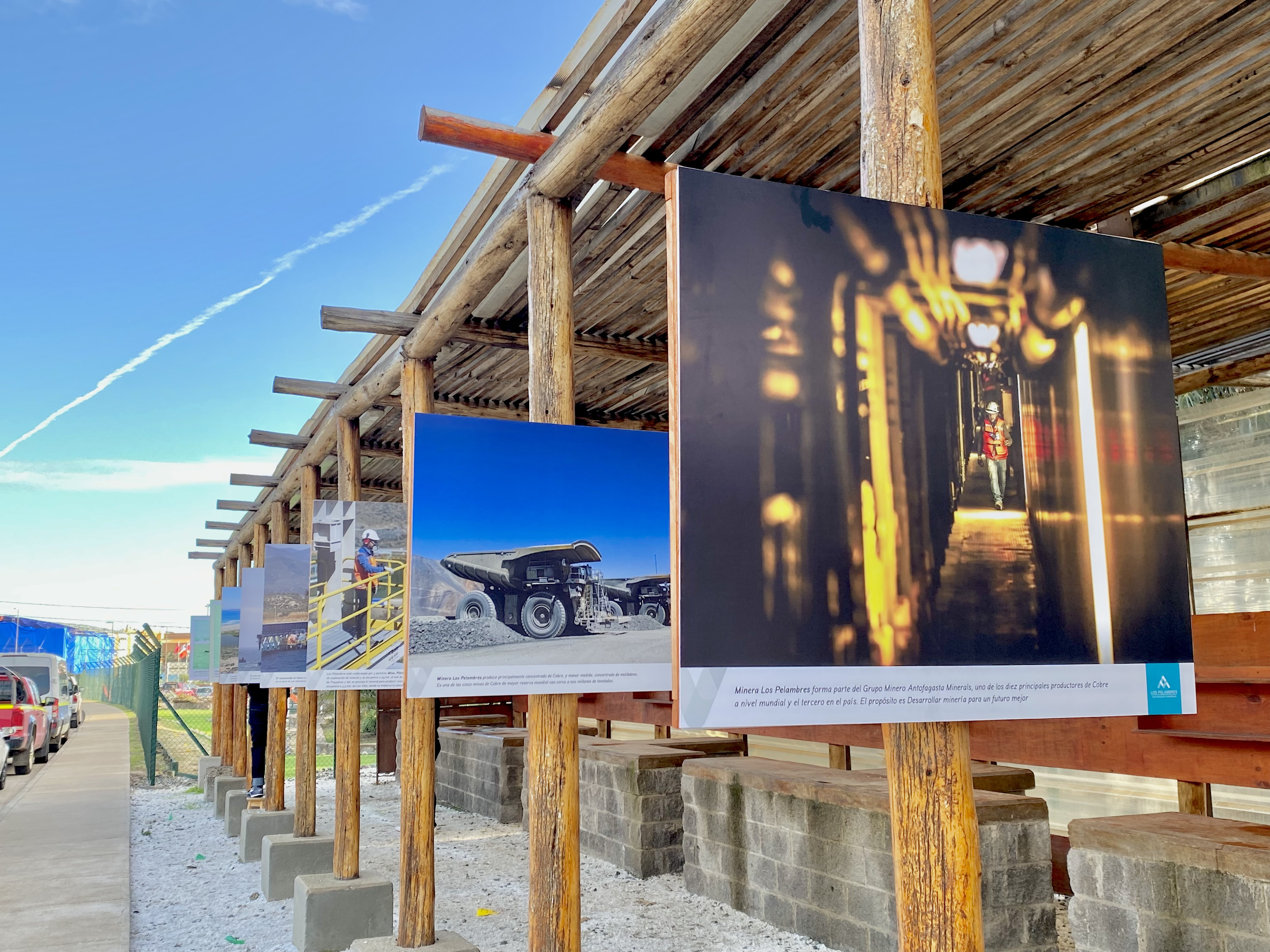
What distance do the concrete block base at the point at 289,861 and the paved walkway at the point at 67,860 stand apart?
1.17 metres

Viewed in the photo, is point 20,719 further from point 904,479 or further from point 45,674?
point 904,479

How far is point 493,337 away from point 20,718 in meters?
15.5

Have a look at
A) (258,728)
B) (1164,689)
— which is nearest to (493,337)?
(1164,689)

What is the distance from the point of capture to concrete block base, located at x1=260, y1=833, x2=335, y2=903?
9414 mm

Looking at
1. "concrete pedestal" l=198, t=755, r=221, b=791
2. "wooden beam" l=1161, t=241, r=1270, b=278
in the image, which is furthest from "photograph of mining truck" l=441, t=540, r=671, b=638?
"concrete pedestal" l=198, t=755, r=221, b=791

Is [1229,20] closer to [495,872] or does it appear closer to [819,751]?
[819,751]

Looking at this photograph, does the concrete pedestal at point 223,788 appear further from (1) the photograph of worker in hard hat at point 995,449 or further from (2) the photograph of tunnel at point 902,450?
(1) the photograph of worker in hard hat at point 995,449

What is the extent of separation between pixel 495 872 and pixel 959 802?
7.91m

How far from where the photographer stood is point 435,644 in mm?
5414

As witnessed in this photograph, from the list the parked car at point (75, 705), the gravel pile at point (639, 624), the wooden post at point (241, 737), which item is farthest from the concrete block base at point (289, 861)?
the parked car at point (75, 705)

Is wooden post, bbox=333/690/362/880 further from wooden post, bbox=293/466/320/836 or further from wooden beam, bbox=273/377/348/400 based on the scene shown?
wooden beam, bbox=273/377/348/400

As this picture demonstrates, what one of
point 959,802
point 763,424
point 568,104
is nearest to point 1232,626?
point 959,802

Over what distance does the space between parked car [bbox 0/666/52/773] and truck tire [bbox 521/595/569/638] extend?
1537 cm

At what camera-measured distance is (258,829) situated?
11211 millimetres
